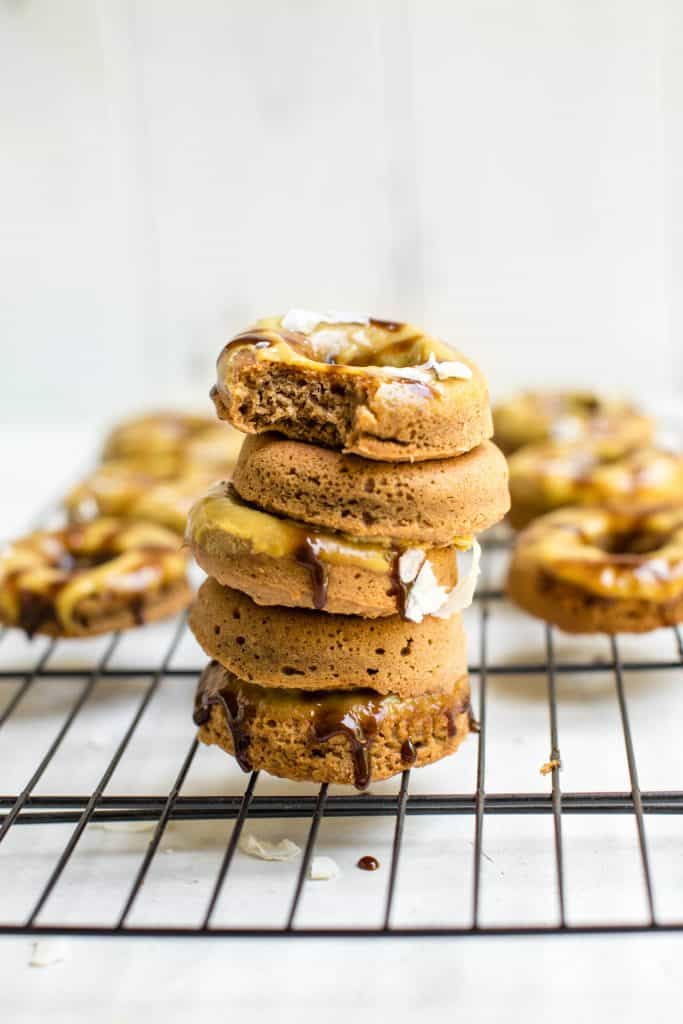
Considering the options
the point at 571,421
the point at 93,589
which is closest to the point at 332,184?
the point at 571,421

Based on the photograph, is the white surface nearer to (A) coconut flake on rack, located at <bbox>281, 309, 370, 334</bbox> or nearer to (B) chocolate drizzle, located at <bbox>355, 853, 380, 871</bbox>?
(B) chocolate drizzle, located at <bbox>355, 853, 380, 871</bbox>

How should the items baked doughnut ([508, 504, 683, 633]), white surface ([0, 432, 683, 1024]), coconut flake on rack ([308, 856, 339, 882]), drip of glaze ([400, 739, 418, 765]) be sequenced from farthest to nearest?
baked doughnut ([508, 504, 683, 633])
drip of glaze ([400, 739, 418, 765])
coconut flake on rack ([308, 856, 339, 882])
white surface ([0, 432, 683, 1024])

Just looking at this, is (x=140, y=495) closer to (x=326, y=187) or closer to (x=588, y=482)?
(x=588, y=482)

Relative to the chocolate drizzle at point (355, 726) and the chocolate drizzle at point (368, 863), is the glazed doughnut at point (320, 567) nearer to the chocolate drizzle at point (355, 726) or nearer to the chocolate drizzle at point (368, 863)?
the chocolate drizzle at point (355, 726)

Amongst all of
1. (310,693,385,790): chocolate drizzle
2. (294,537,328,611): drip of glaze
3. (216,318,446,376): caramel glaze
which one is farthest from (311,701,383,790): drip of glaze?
(216,318,446,376): caramel glaze

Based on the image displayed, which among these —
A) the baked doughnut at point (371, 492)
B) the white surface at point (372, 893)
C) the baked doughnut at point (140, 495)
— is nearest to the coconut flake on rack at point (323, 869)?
the white surface at point (372, 893)
